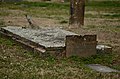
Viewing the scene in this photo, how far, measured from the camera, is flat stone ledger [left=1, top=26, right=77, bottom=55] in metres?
10.8

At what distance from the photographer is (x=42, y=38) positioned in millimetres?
11984

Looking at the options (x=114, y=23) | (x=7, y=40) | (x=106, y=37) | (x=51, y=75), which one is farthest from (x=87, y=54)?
(x=114, y=23)

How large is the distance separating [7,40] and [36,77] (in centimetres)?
511

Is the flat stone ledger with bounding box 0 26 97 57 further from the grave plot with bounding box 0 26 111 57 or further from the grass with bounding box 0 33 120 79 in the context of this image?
the grass with bounding box 0 33 120 79

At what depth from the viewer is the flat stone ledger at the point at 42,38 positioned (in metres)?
10.8

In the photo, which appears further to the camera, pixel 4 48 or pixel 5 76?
pixel 4 48

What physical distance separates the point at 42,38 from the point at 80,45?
1565 mm

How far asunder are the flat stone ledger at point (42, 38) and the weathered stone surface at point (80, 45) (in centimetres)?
20

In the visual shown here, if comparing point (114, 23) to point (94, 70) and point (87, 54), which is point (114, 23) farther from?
point (94, 70)

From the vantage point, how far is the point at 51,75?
8875 millimetres

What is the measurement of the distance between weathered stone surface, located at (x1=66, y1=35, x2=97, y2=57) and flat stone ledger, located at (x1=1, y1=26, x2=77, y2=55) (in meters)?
0.20

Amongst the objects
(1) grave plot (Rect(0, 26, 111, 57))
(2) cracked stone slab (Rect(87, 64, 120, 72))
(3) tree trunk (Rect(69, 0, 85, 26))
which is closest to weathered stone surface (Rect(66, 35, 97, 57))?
(1) grave plot (Rect(0, 26, 111, 57))

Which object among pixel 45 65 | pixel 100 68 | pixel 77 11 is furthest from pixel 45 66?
pixel 77 11

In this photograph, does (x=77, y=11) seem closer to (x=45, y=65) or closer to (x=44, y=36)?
(x=44, y=36)
